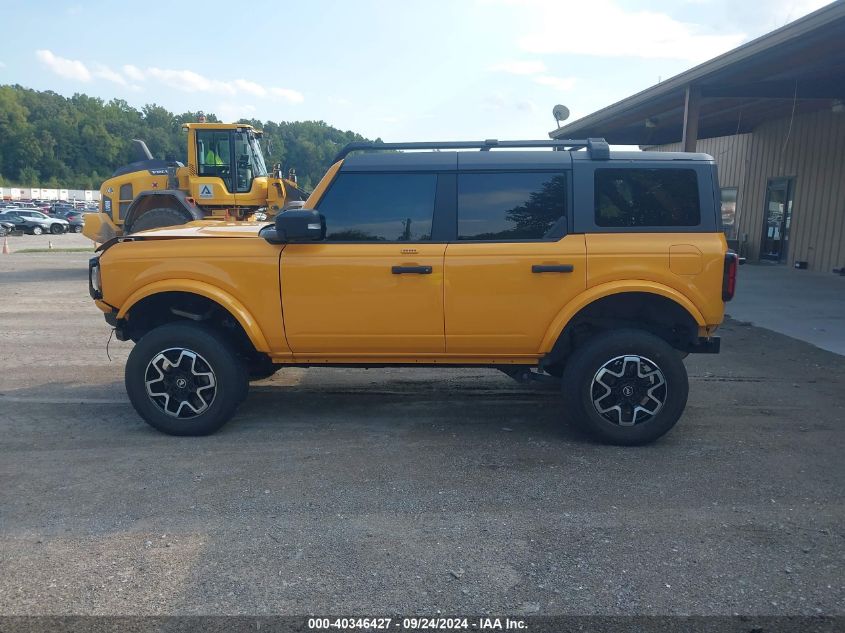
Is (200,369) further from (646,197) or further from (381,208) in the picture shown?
(646,197)

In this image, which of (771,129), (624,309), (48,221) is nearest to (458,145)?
(624,309)

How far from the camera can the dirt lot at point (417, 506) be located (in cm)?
309

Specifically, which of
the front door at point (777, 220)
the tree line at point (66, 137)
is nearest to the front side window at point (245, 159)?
the front door at point (777, 220)

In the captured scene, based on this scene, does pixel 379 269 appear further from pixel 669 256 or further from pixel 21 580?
pixel 21 580

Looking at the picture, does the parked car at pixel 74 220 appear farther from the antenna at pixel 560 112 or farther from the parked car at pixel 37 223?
the antenna at pixel 560 112

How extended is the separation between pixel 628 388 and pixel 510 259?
127cm

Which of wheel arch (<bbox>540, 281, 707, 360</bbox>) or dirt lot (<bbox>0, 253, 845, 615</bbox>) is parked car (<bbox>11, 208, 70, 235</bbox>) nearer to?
dirt lot (<bbox>0, 253, 845, 615</bbox>)

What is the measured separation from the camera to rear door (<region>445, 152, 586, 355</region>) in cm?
486

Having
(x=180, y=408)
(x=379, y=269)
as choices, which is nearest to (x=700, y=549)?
(x=379, y=269)

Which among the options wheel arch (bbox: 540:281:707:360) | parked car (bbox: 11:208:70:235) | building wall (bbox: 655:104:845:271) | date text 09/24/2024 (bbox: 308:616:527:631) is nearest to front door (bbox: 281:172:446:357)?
wheel arch (bbox: 540:281:707:360)

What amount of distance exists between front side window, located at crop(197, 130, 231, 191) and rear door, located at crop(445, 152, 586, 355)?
11184 mm

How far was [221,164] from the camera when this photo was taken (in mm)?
15000

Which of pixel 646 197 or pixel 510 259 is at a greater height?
pixel 646 197

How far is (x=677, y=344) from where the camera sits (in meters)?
5.21
